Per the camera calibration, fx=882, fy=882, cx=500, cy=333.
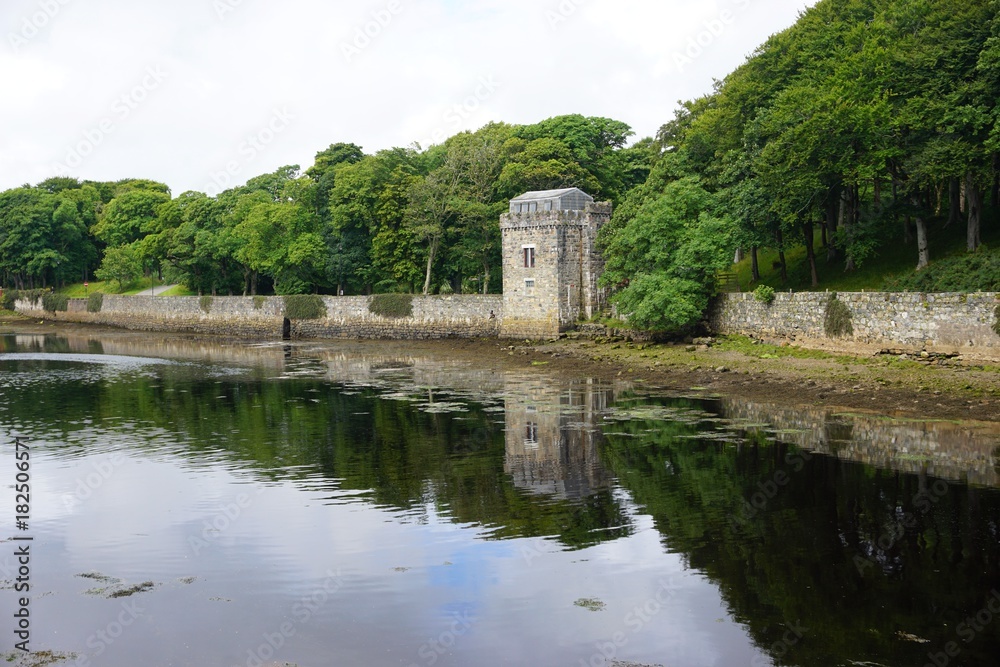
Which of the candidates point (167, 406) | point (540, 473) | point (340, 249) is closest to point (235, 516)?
point (540, 473)

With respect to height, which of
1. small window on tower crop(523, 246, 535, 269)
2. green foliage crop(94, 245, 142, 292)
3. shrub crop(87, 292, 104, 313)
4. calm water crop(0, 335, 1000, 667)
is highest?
green foliage crop(94, 245, 142, 292)

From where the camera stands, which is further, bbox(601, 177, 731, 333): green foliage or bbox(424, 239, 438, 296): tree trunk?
bbox(424, 239, 438, 296): tree trunk

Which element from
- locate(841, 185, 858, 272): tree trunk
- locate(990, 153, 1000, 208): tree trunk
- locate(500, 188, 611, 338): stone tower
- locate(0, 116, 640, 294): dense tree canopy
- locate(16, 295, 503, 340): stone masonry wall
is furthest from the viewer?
locate(0, 116, 640, 294): dense tree canopy

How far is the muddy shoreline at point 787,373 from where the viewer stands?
75.6ft

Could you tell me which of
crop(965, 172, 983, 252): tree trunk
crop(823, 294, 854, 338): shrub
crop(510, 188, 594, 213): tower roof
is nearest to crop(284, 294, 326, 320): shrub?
crop(510, 188, 594, 213): tower roof

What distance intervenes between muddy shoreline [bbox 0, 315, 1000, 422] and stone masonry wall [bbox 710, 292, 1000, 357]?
0.70 meters

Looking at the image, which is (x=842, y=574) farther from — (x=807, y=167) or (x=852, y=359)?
(x=807, y=167)

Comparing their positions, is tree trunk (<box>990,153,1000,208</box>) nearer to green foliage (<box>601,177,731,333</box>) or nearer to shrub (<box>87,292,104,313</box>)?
green foliage (<box>601,177,731,333</box>)

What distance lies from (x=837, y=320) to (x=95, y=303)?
67.8 meters

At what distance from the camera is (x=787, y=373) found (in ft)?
93.6

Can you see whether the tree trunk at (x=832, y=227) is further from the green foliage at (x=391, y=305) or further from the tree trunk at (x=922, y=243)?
the green foliage at (x=391, y=305)

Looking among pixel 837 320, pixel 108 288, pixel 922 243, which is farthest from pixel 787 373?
pixel 108 288

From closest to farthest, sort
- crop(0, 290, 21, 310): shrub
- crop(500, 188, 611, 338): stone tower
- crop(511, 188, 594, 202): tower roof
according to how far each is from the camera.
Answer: crop(500, 188, 611, 338): stone tower < crop(511, 188, 594, 202): tower roof < crop(0, 290, 21, 310): shrub

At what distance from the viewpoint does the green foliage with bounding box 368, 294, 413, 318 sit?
175 feet
